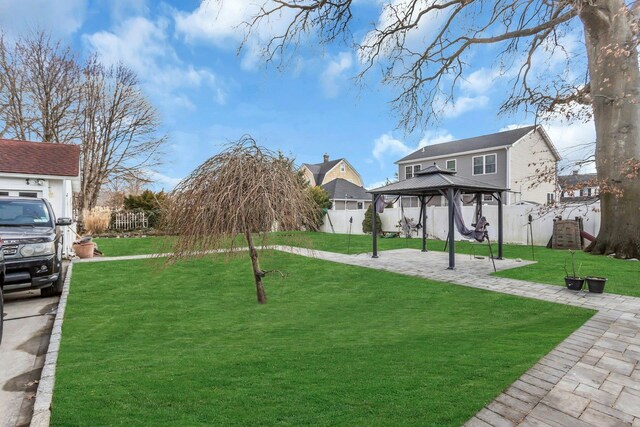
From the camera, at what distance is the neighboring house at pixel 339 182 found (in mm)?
30703

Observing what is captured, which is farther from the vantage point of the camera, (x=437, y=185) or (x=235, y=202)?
(x=437, y=185)

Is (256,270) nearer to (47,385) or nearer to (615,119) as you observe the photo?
(47,385)

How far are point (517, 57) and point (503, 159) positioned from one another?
11.4 metres

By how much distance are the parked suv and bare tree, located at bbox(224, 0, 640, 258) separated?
7.37 metres

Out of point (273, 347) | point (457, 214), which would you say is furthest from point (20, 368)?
point (457, 214)

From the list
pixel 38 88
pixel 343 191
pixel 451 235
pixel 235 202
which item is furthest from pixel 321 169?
pixel 235 202

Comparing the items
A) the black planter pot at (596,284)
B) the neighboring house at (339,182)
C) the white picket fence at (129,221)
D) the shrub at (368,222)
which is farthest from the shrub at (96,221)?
the black planter pot at (596,284)

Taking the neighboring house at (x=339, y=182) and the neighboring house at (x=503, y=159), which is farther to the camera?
the neighboring house at (x=339, y=182)

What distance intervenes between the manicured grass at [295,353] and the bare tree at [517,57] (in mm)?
5668

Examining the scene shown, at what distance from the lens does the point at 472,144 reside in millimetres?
23766

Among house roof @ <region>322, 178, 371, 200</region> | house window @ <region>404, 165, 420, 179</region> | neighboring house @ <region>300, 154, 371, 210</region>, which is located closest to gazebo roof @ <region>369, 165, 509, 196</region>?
house window @ <region>404, 165, 420, 179</region>

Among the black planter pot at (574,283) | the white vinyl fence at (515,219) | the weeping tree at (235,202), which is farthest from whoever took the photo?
the white vinyl fence at (515,219)

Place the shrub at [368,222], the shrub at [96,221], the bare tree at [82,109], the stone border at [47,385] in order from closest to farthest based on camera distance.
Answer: the stone border at [47,385] → the shrub at [96,221] → the shrub at [368,222] → the bare tree at [82,109]

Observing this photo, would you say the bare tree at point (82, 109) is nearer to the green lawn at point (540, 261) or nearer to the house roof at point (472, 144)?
the green lawn at point (540, 261)
